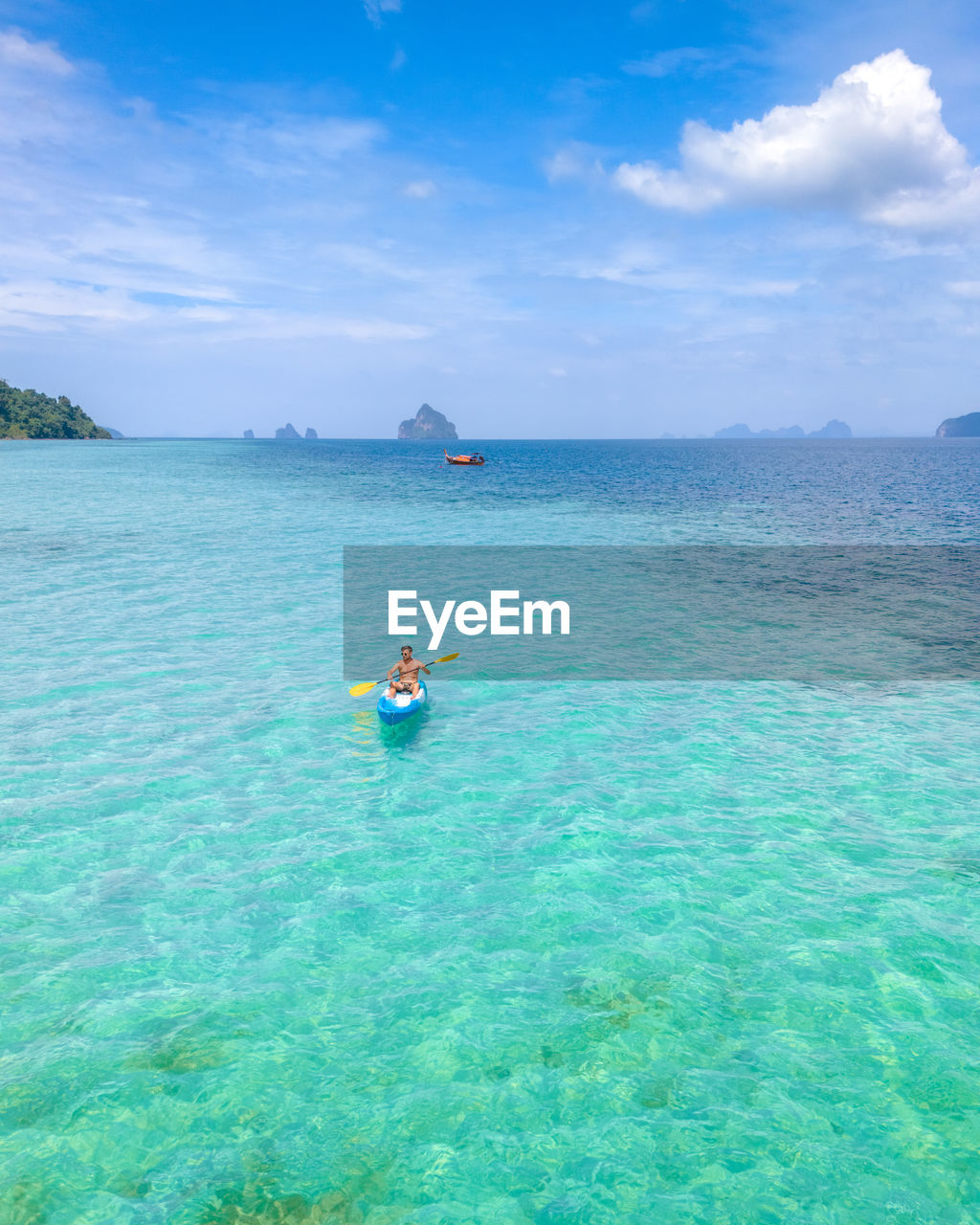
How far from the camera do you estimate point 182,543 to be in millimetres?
48781

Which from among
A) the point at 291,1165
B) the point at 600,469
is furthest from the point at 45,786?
the point at 600,469

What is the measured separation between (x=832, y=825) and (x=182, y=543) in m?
43.8

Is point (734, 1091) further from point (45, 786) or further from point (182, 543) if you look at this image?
point (182, 543)

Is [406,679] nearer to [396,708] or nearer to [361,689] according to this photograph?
[396,708]

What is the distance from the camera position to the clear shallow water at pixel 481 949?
8453 mm

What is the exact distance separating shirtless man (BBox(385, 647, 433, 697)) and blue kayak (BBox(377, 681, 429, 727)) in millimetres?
331

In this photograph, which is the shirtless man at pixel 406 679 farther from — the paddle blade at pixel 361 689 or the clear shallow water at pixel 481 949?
the paddle blade at pixel 361 689

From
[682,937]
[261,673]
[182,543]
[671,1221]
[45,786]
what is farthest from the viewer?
[182,543]

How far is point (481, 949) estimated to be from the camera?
1202 centimetres

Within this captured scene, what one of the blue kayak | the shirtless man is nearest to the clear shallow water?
the blue kayak

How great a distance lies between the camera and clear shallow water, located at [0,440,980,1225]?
27.7ft

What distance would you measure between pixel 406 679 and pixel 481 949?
33.1 ft

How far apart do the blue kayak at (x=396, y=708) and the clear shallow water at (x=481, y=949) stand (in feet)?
1.34

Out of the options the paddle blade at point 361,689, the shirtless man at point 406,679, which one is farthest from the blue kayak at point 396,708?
the paddle blade at point 361,689
